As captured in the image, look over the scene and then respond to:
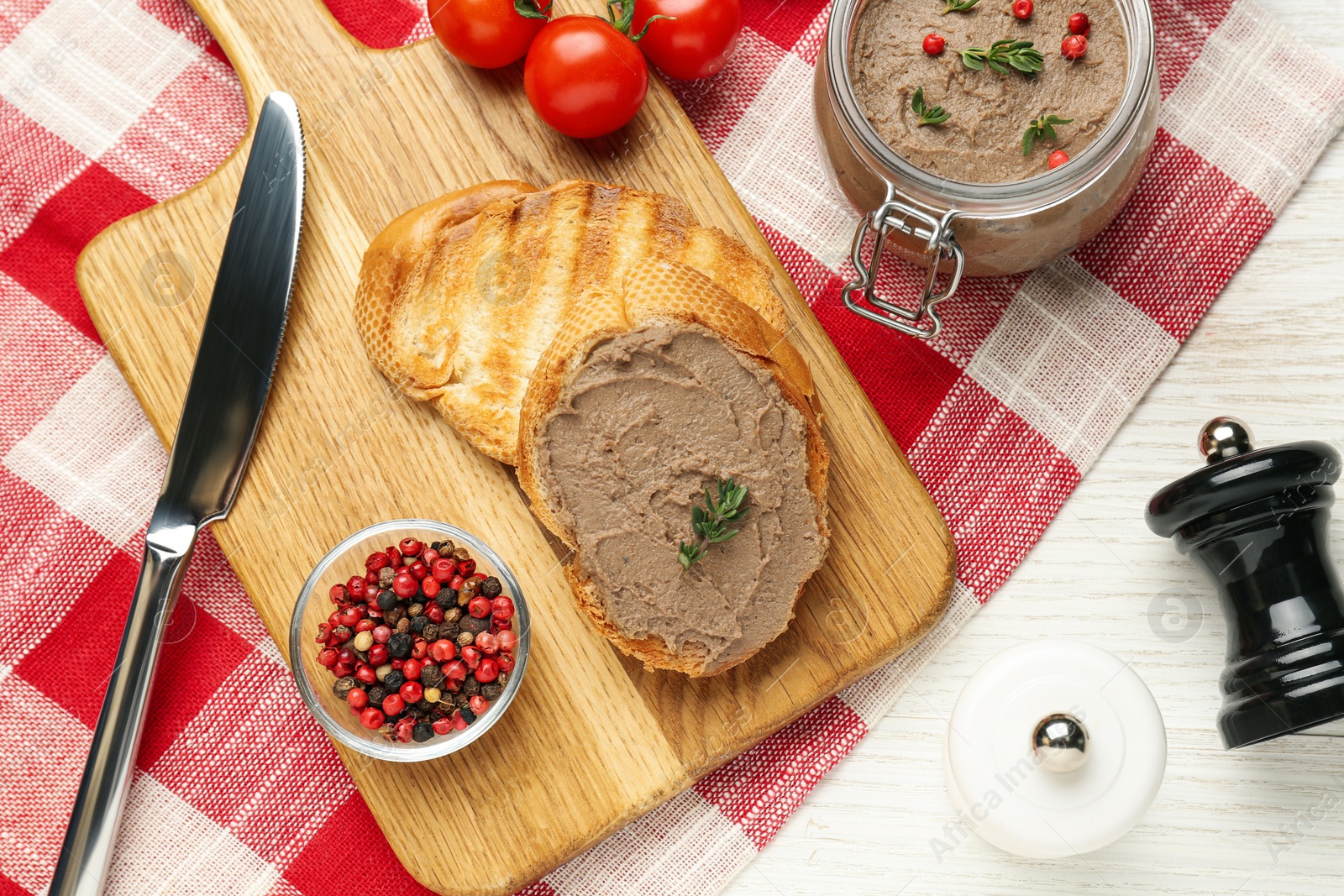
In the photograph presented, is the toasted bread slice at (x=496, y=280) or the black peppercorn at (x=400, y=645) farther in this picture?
the toasted bread slice at (x=496, y=280)

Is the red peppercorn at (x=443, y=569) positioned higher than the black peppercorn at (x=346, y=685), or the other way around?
the red peppercorn at (x=443, y=569)

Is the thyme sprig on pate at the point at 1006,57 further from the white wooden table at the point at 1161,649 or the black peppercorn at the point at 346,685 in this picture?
the black peppercorn at the point at 346,685

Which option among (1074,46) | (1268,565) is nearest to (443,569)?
(1074,46)

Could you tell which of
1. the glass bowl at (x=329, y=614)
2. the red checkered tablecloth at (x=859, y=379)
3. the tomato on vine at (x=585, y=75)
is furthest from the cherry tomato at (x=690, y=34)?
the glass bowl at (x=329, y=614)

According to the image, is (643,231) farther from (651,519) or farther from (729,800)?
(729,800)

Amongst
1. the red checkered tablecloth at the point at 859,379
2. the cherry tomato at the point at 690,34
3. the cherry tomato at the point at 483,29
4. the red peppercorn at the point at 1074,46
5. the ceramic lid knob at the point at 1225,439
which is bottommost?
the ceramic lid knob at the point at 1225,439

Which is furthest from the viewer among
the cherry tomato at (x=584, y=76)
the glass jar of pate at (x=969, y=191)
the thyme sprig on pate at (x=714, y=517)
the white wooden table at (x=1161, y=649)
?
the white wooden table at (x=1161, y=649)

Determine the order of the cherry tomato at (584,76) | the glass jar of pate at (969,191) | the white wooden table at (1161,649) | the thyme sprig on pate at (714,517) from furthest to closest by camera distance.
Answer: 1. the white wooden table at (1161,649)
2. the cherry tomato at (584,76)
3. the thyme sprig on pate at (714,517)
4. the glass jar of pate at (969,191)

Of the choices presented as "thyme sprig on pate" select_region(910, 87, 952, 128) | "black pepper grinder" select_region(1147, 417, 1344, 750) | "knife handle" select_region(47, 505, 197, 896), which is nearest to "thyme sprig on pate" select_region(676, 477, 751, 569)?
"thyme sprig on pate" select_region(910, 87, 952, 128)
